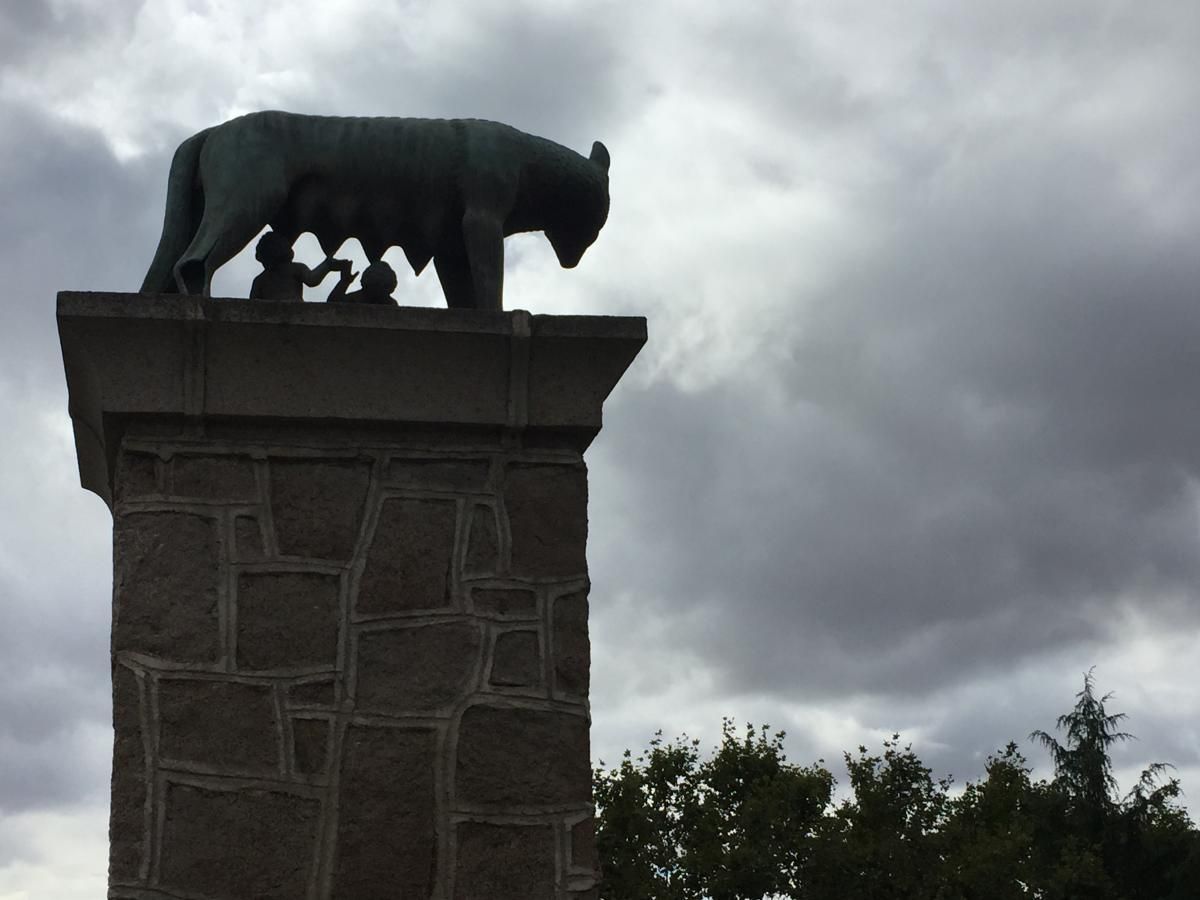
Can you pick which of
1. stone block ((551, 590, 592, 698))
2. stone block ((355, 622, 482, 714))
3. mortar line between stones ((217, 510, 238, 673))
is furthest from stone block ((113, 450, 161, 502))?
stone block ((551, 590, 592, 698))

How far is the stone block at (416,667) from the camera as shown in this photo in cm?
427

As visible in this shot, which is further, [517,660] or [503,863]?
[517,660]

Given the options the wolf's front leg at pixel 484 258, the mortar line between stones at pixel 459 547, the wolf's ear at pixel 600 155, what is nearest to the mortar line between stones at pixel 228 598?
the mortar line between stones at pixel 459 547

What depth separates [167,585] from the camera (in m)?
4.26

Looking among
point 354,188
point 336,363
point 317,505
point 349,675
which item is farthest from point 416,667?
point 354,188

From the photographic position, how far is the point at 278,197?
462 centimetres

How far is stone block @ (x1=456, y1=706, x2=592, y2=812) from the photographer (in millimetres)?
4250

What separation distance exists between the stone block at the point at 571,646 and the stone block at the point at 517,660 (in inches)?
2.2

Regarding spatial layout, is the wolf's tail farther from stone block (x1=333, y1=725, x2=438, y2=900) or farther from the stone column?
stone block (x1=333, y1=725, x2=438, y2=900)


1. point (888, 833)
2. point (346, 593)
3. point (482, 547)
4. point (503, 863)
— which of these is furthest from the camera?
point (888, 833)

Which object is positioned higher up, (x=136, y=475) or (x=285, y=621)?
(x=136, y=475)

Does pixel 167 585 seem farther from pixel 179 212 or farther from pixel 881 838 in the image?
pixel 881 838

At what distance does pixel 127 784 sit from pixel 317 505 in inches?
33.6

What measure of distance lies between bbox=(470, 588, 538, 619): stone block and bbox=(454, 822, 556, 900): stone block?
0.55 metres
